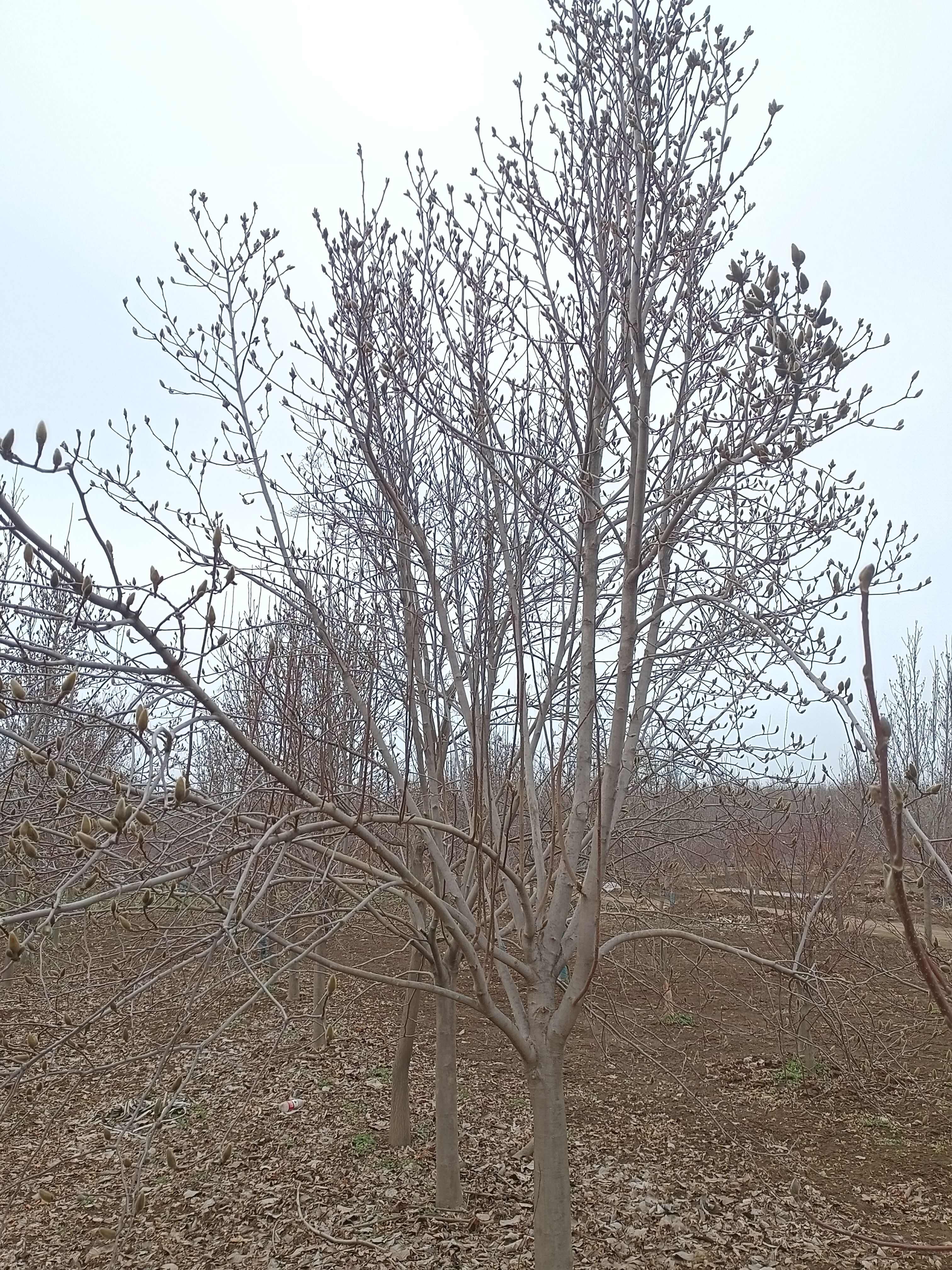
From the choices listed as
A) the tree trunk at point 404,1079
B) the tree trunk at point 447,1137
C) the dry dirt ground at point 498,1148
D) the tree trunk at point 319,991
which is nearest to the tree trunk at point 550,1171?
the dry dirt ground at point 498,1148

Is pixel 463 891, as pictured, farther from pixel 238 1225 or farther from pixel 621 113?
pixel 621 113

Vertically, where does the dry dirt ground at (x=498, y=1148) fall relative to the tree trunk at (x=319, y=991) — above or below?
below

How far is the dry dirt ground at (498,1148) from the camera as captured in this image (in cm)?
420

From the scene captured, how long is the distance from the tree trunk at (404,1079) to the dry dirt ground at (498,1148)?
12 centimetres

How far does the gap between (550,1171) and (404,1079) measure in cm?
236

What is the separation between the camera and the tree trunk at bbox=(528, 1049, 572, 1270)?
3.16m

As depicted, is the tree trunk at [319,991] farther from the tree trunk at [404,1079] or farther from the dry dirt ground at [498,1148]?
the tree trunk at [404,1079]

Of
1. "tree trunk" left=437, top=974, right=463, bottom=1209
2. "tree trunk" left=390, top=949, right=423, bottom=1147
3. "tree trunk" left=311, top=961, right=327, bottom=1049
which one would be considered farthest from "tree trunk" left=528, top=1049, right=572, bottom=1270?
"tree trunk" left=311, top=961, right=327, bottom=1049

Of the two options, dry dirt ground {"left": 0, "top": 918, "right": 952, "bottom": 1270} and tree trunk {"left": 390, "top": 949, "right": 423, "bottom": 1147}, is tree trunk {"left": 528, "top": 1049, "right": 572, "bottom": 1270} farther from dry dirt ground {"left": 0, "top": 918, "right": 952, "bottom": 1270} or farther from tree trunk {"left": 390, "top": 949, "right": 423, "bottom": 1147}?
tree trunk {"left": 390, "top": 949, "right": 423, "bottom": 1147}

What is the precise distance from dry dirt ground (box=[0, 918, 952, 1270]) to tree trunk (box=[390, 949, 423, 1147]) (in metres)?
0.12

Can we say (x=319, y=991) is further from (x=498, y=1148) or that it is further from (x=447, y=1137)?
(x=447, y=1137)

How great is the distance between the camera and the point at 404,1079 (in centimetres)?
530

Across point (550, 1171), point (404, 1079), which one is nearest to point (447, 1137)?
point (404, 1079)

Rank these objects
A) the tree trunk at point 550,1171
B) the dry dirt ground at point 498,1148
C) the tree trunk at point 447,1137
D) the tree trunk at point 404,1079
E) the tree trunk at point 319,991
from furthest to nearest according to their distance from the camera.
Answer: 1. the tree trunk at point 319,991
2. the tree trunk at point 404,1079
3. the tree trunk at point 447,1137
4. the dry dirt ground at point 498,1148
5. the tree trunk at point 550,1171
